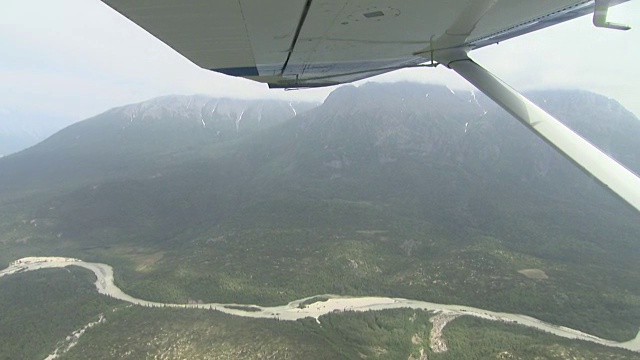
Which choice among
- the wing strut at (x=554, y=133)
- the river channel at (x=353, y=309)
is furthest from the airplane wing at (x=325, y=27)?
the river channel at (x=353, y=309)

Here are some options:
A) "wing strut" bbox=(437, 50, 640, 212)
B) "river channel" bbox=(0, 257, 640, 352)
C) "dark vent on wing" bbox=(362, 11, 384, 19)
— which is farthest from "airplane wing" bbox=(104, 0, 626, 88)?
"river channel" bbox=(0, 257, 640, 352)

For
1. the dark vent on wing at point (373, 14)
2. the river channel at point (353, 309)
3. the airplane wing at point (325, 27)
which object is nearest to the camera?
the airplane wing at point (325, 27)

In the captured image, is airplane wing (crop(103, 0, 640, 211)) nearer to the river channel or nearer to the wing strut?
the wing strut

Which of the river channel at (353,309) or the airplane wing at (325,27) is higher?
the airplane wing at (325,27)

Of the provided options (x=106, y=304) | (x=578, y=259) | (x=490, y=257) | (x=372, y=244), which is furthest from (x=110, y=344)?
(x=578, y=259)

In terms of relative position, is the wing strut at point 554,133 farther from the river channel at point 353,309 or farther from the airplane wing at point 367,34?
the river channel at point 353,309

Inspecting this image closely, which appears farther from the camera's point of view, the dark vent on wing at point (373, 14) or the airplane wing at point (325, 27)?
the dark vent on wing at point (373, 14)

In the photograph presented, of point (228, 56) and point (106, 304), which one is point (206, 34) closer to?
point (228, 56)
